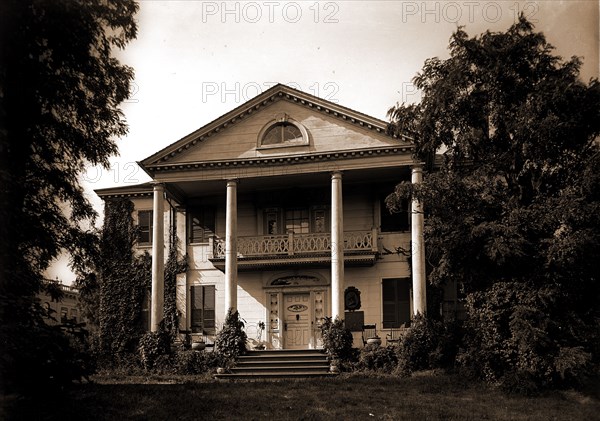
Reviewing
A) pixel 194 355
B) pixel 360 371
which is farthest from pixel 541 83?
pixel 194 355

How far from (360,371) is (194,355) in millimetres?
5820

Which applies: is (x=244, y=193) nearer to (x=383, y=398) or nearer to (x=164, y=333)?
(x=164, y=333)

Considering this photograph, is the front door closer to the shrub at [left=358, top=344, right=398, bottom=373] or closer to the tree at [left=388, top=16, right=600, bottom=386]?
the shrub at [left=358, top=344, right=398, bottom=373]

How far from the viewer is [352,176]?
25719 millimetres

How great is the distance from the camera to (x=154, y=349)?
945 inches

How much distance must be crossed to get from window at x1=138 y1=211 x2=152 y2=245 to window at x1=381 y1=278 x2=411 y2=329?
33.8 ft

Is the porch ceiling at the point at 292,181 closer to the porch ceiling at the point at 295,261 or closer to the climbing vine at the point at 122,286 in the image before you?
the porch ceiling at the point at 295,261

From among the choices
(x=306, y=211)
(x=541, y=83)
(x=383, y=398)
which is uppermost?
(x=541, y=83)

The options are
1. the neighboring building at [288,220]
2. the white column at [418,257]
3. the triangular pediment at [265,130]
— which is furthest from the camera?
the triangular pediment at [265,130]

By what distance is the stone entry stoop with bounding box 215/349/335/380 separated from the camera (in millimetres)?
21078

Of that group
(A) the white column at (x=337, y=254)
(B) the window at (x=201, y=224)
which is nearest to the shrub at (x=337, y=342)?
(A) the white column at (x=337, y=254)

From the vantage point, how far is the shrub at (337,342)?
2223cm

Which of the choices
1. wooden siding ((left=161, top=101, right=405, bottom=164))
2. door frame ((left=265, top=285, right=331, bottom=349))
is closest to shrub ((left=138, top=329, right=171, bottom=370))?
door frame ((left=265, top=285, right=331, bottom=349))

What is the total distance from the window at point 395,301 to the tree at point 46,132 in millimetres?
Answer: 12776
